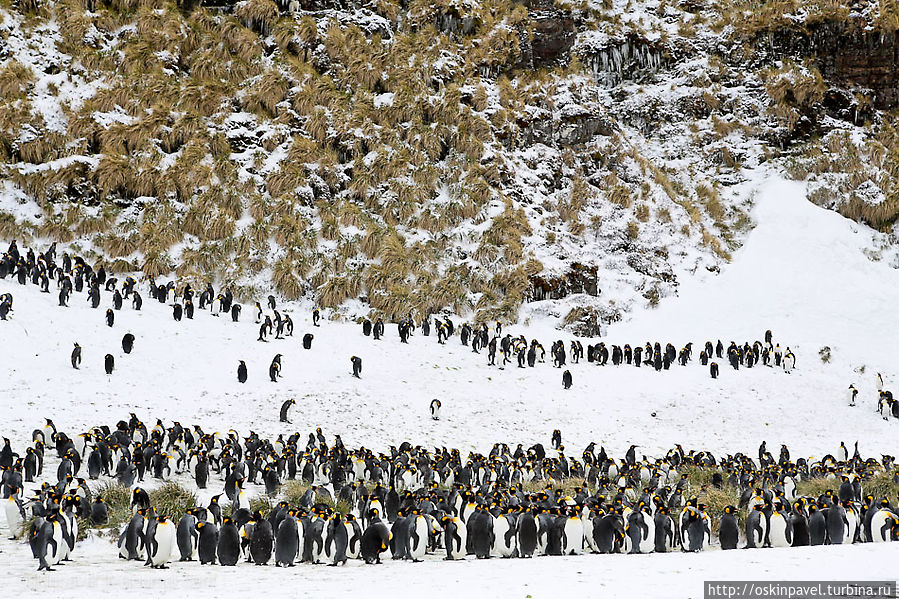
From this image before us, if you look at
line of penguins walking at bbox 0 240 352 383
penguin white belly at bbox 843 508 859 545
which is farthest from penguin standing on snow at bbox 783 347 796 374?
line of penguins walking at bbox 0 240 352 383

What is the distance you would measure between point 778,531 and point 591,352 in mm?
13809

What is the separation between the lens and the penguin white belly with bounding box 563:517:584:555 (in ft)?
33.4

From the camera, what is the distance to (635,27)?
143 feet

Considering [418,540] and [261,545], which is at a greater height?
[261,545]

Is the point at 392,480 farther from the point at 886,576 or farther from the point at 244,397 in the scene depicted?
the point at 886,576

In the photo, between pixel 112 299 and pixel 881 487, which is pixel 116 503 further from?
pixel 881 487

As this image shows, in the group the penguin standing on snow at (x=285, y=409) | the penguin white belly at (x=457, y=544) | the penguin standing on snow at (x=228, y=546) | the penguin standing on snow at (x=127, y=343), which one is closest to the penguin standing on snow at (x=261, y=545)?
the penguin standing on snow at (x=228, y=546)

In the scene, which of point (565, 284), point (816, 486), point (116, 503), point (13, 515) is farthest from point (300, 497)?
point (565, 284)

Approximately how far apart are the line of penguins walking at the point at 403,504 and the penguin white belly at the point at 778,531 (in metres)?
0.02

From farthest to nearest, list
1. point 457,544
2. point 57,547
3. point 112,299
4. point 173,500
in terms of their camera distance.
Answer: point 112,299 < point 173,500 < point 457,544 < point 57,547

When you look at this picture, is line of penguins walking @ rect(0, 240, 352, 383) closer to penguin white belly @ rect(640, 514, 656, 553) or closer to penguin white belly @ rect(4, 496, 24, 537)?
penguin white belly @ rect(4, 496, 24, 537)

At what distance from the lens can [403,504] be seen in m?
11.8

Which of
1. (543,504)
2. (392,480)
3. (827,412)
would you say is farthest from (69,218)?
(827,412)

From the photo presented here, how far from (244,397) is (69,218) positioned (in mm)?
15315
